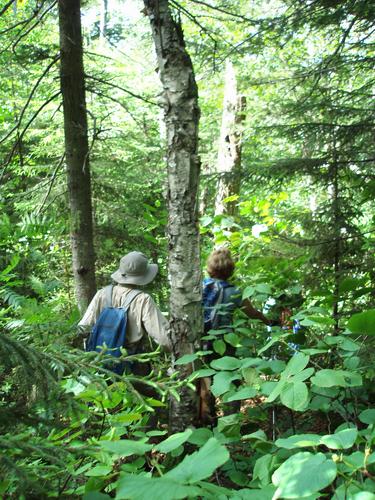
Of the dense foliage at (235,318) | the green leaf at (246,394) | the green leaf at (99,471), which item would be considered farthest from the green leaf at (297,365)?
the green leaf at (99,471)

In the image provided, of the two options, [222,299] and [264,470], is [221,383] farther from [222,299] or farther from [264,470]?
[222,299]

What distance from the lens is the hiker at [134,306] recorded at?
402cm

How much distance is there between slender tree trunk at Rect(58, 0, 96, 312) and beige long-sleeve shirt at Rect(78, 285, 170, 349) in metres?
1.24

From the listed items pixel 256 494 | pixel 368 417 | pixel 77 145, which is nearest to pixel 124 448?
pixel 256 494

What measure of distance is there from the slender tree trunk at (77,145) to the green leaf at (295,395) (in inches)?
152

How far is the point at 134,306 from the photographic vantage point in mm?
4113

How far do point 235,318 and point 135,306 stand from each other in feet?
3.14

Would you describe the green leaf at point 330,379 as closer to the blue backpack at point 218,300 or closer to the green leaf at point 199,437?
the green leaf at point 199,437

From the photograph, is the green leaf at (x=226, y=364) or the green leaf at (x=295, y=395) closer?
the green leaf at (x=295, y=395)

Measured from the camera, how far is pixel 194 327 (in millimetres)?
3375

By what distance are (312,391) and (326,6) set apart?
4707 mm

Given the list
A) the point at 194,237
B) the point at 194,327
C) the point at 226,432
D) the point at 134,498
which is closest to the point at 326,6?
the point at 194,237

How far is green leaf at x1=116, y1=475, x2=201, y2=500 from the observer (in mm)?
1128

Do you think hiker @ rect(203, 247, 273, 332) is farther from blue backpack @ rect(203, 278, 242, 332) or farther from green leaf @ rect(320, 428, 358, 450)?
green leaf @ rect(320, 428, 358, 450)
